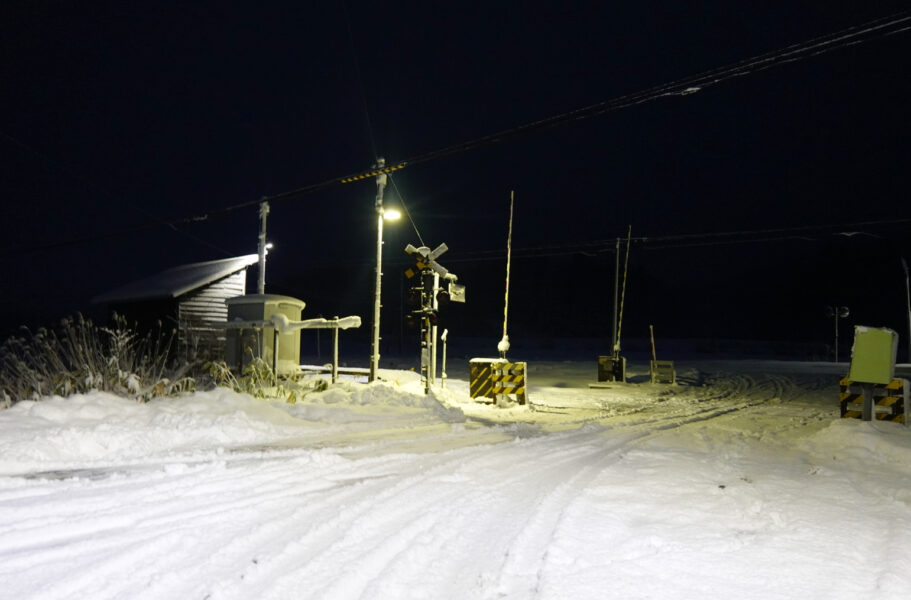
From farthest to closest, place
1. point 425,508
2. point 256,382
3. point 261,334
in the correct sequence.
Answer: point 261,334 < point 256,382 < point 425,508

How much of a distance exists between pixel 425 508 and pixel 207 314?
81.2 ft

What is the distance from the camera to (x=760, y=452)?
30.3 feet

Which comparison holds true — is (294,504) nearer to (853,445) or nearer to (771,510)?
(771,510)

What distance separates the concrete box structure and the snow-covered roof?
5418 mm

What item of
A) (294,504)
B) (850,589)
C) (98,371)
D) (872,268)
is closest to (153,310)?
(98,371)

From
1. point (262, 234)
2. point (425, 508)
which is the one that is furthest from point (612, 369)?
point (425, 508)

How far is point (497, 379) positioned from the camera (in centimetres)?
1555

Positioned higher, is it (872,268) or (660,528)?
(872,268)

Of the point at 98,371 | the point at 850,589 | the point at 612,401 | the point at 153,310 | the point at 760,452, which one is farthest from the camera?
the point at 153,310

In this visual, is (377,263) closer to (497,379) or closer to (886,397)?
(497,379)

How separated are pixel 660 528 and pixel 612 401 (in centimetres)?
1317

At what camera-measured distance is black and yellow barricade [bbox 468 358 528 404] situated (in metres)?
15.3

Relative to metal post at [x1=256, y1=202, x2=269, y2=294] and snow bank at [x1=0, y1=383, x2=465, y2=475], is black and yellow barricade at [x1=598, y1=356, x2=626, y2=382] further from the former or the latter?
metal post at [x1=256, y1=202, x2=269, y2=294]

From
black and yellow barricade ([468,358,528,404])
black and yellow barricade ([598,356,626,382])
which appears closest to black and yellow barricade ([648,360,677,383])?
black and yellow barricade ([598,356,626,382])
